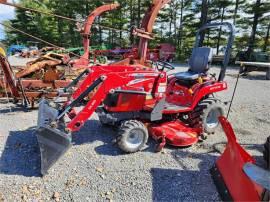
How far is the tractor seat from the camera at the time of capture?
4527 millimetres

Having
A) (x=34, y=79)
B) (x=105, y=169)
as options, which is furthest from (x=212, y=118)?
(x=34, y=79)

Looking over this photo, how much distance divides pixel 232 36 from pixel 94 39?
2190cm

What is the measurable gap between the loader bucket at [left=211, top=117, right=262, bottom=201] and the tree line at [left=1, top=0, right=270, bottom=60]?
1662 cm

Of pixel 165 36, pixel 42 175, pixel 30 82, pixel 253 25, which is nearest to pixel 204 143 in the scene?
pixel 42 175

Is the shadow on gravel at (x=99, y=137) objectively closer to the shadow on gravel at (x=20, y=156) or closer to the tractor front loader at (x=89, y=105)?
the tractor front loader at (x=89, y=105)

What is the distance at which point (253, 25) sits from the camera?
58.6ft

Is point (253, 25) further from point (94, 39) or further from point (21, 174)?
point (21, 174)

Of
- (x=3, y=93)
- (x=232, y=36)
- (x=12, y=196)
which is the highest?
(x=232, y=36)

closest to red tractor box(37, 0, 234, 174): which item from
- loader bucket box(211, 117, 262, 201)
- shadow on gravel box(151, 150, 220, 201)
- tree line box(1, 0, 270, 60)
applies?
shadow on gravel box(151, 150, 220, 201)

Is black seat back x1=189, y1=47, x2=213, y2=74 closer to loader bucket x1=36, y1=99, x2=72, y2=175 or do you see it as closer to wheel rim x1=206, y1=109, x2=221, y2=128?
wheel rim x1=206, y1=109, x2=221, y2=128

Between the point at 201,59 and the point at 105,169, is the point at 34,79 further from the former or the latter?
the point at 201,59

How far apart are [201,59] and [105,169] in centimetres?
255

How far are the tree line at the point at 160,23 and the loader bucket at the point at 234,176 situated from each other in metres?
16.6

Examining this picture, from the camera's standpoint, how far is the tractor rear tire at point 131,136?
3594mm
